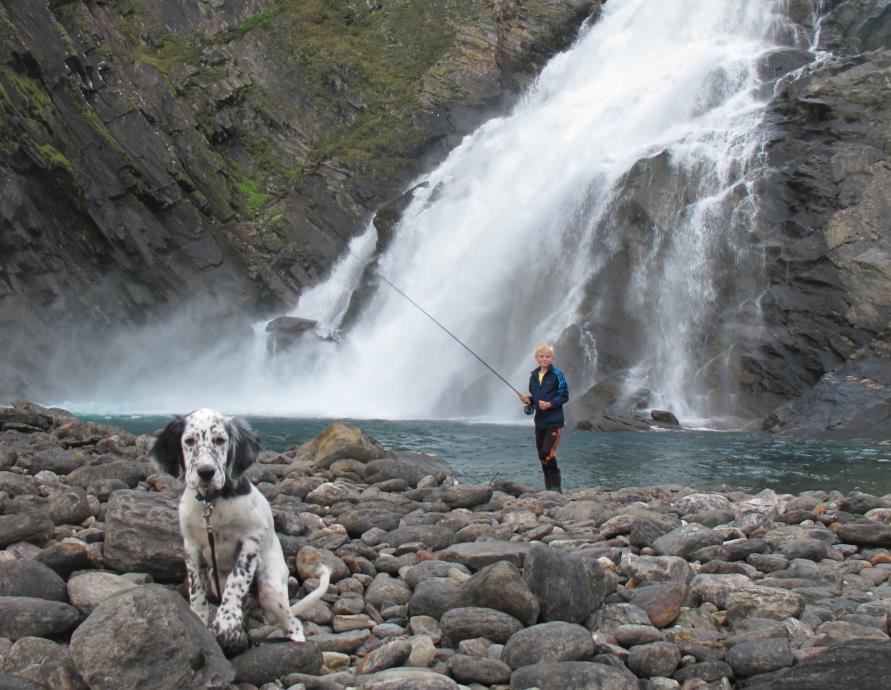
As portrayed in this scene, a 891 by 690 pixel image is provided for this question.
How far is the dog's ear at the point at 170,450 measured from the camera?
13.8ft

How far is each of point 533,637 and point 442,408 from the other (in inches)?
915

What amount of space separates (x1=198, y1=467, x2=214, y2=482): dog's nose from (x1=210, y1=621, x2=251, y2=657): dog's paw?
710mm

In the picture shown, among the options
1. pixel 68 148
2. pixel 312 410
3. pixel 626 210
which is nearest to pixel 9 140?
pixel 68 148

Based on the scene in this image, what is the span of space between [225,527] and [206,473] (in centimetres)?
35

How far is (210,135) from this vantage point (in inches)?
1577

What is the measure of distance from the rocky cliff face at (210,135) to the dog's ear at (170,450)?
86.8ft

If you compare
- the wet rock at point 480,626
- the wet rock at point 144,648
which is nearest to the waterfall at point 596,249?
the wet rock at point 480,626

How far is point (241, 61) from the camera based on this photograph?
43.7 metres

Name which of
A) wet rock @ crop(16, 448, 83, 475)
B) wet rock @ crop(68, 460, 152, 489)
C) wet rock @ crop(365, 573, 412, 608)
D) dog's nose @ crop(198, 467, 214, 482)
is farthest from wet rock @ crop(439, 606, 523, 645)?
wet rock @ crop(16, 448, 83, 475)

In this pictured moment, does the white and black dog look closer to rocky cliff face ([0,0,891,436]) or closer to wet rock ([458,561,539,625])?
wet rock ([458,561,539,625])

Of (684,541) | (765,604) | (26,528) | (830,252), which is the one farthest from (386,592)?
(830,252)

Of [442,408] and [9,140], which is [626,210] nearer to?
[442,408]

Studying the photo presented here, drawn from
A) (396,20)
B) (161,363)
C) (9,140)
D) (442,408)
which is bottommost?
(442,408)

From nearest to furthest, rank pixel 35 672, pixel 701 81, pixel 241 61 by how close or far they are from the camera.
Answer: pixel 35 672 < pixel 701 81 < pixel 241 61
